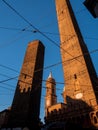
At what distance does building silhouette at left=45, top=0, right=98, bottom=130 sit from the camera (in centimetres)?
1136

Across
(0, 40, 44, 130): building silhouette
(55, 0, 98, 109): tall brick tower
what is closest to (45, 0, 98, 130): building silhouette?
(55, 0, 98, 109): tall brick tower

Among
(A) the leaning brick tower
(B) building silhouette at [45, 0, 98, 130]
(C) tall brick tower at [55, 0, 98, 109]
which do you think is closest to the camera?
(B) building silhouette at [45, 0, 98, 130]

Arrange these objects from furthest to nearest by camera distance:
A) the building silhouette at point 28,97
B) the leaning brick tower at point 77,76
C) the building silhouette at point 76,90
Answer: the building silhouette at point 28,97, the leaning brick tower at point 77,76, the building silhouette at point 76,90

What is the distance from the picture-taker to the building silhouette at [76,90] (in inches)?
447

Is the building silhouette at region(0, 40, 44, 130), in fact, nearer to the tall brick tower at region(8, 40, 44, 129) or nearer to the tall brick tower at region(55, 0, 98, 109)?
the tall brick tower at region(8, 40, 44, 129)

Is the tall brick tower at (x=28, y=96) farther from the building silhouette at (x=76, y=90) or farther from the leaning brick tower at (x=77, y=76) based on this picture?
the leaning brick tower at (x=77, y=76)

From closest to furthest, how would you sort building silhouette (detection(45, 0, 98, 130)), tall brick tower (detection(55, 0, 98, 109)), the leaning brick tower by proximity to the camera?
1. building silhouette (detection(45, 0, 98, 130))
2. the leaning brick tower
3. tall brick tower (detection(55, 0, 98, 109))

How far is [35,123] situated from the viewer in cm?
1248

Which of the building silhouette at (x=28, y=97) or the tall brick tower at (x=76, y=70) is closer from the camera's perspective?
the building silhouette at (x=28, y=97)

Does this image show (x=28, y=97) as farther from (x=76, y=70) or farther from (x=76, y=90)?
(x=76, y=70)

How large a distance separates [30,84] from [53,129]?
20.3 ft

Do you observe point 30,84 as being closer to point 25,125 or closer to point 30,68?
point 30,68

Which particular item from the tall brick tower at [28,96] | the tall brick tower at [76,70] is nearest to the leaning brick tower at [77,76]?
the tall brick tower at [76,70]

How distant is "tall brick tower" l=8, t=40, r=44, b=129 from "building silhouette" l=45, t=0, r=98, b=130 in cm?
173
